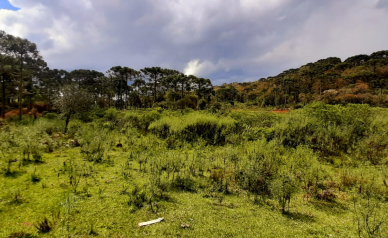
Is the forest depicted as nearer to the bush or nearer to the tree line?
the bush

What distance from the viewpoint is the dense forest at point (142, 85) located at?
21.7 m

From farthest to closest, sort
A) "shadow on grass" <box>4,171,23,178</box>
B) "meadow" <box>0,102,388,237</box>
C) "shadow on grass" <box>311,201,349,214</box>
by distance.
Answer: "shadow on grass" <box>4,171,23,178</box>, "shadow on grass" <box>311,201,349,214</box>, "meadow" <box>0,102,388,237</box>

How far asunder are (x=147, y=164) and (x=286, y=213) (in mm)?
5474

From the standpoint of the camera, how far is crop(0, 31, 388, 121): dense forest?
2170 cm

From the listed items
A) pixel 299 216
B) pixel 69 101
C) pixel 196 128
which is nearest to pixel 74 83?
pixel 69 101

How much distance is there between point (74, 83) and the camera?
1872cm

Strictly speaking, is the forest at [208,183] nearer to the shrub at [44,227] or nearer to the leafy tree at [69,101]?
the shrub at [44,227]

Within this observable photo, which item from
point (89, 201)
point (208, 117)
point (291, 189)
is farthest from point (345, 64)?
point (89, 201)

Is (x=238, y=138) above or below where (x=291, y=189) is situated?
above

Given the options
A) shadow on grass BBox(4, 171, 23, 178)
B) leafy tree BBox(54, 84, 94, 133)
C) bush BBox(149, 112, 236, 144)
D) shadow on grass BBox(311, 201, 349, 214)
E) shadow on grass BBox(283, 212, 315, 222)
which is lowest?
shadow on grass BBox(311, 201, 349, 214)

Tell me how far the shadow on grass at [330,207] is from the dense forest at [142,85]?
59.0 ft

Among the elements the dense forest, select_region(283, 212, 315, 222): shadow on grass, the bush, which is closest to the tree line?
the dense forest

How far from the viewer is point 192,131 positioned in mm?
13141

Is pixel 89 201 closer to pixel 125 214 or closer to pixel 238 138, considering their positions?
pixel 125 214
